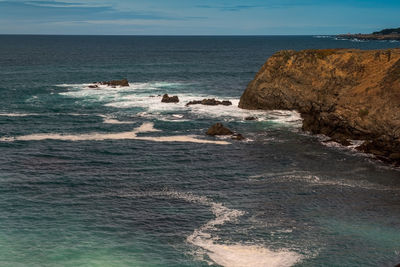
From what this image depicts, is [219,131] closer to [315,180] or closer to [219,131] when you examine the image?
[219,131]

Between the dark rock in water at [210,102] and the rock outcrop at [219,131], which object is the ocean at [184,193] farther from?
the dark rock in water at [210,102]

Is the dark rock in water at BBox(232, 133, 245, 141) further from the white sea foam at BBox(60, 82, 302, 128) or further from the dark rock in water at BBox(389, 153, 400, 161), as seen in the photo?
the dark rock in water at BBox(389, 153, 400, 161)

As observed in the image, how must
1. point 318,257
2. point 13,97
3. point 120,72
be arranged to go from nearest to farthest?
point 318,257
point 13,97
point 120,72

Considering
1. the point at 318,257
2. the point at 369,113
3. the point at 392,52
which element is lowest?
the point at 318,257

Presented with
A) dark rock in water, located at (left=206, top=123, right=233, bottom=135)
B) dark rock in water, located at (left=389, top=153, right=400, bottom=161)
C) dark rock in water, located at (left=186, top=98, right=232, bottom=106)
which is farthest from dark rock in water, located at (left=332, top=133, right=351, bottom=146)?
dark rock in water, located at (left=186, top=98, right=232, bottom=106)

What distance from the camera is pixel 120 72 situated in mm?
169250

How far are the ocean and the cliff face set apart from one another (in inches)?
112

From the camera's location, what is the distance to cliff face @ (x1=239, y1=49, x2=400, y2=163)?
217 ft

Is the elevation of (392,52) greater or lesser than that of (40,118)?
greater

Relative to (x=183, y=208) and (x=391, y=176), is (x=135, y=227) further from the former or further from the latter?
(x=391, y=176)

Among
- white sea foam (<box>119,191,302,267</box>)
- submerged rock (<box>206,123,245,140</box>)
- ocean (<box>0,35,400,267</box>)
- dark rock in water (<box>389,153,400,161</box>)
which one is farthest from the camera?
submerged rock (<box>206,123,245,140</box>)


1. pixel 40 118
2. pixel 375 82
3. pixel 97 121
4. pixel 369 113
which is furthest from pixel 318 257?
A: pixel 40 118

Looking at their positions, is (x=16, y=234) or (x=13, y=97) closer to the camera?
(x=16, y=234)

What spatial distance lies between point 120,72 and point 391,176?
405 feet
